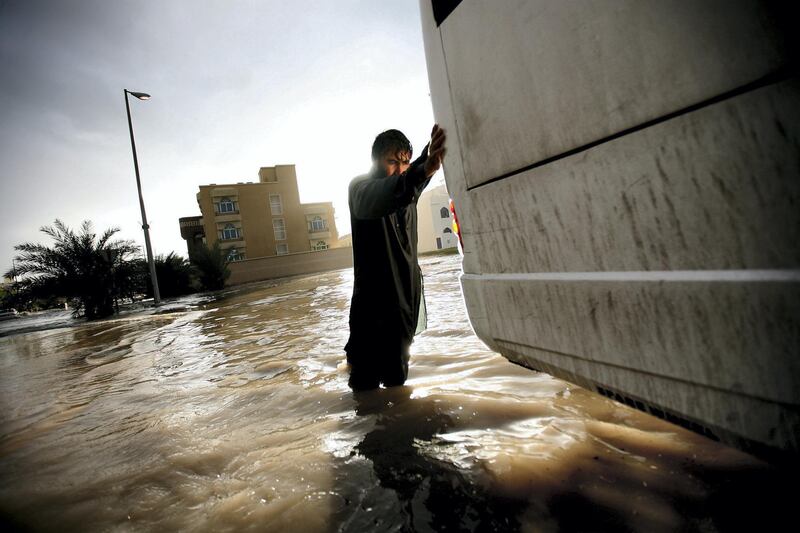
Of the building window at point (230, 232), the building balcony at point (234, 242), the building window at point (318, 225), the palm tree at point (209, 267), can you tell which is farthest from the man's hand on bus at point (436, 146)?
the building window at point (318, 225)

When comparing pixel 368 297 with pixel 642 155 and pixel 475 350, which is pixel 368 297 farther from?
pixel 642 155

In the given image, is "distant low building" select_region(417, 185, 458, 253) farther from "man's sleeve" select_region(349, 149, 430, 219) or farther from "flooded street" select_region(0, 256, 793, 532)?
"man's sleeve" select_region(349, 149, 430, 219)

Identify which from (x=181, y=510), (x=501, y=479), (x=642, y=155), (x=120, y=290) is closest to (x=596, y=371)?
(x=501, y=479)

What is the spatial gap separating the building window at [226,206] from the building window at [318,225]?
8.87 metres

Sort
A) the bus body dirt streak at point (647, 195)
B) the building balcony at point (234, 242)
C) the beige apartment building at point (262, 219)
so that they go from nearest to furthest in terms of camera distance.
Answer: the bus body dirt streak at point (647, 195), the building balcony at point (234, 242), the beige apartment building at point (262, 219)

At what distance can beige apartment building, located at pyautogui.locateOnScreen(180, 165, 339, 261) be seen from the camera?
127ft

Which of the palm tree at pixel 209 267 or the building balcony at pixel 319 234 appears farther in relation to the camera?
the building balcony at pixel 319 234

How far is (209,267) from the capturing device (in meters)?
23.0

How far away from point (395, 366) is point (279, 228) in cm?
4215

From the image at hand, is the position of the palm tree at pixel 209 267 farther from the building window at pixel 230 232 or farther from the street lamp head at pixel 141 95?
the building window at pixel 230 232

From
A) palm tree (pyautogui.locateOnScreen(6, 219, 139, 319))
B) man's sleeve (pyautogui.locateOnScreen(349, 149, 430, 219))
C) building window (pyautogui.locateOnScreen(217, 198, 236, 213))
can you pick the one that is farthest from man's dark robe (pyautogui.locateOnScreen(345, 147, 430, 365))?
building window (pyautogui.locateOnScreen(217, 198, 236, 213))

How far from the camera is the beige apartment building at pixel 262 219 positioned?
3881cm

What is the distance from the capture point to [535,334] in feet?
4.11

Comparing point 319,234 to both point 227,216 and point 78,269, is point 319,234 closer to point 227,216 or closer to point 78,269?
point 227,216
